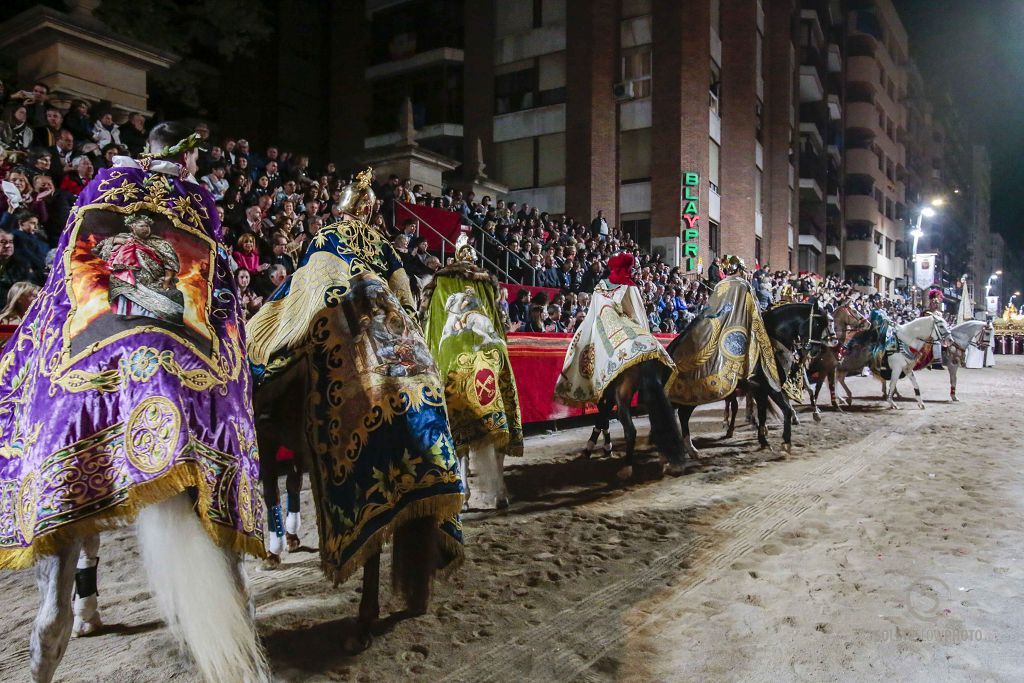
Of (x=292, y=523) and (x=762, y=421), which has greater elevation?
(x=762, y=421)

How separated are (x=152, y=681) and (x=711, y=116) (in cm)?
2926

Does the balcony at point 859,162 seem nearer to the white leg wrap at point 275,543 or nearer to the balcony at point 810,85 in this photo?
the balcony at point 810,85

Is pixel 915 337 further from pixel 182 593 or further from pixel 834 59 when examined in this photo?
pixel 834 59

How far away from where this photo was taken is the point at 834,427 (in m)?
11.4

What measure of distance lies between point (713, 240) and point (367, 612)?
92.4 ft

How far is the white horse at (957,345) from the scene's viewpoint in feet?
53.7

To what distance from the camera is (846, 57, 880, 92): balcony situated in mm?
50281

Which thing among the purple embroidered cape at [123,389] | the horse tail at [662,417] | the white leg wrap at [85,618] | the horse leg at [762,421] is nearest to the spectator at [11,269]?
the white leg wrap at [85,618]

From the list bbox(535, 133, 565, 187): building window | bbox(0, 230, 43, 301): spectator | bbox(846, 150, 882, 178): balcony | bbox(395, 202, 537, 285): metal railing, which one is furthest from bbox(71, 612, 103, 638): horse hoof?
bbox(846, 150, 882, 178): balcony

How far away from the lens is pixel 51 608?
2359mm

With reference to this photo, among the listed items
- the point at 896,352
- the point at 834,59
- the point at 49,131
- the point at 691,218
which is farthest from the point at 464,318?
the point at 834,59

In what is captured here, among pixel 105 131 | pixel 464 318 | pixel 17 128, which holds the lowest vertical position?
pixel 464 318

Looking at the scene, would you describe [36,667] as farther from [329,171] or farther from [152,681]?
[329,171]

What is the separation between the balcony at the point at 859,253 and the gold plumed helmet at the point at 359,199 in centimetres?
5216
